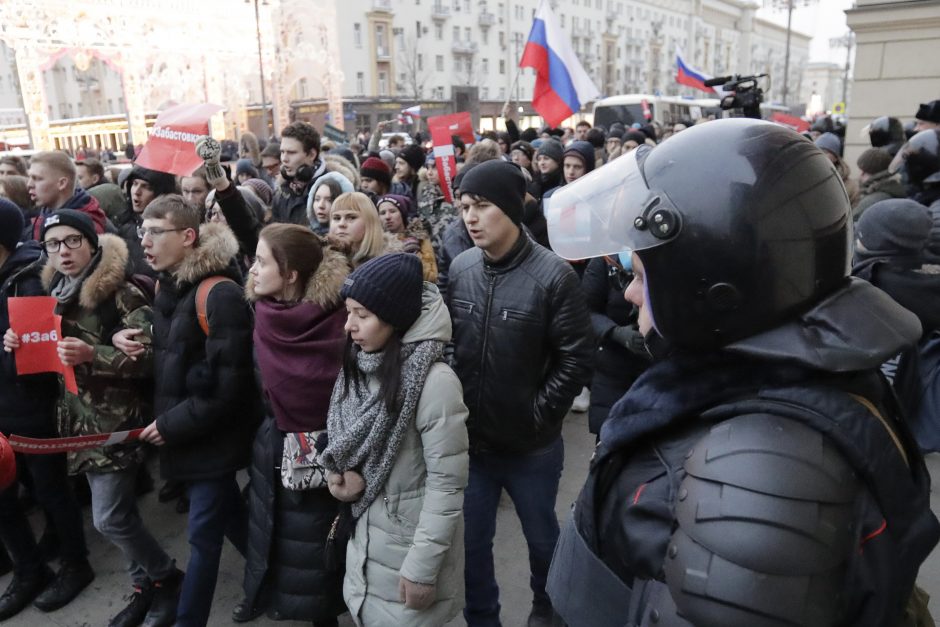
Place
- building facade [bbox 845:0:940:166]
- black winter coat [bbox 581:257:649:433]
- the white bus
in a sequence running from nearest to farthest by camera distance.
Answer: black winter coat [bbox 581:257:649:433]
building facade [bbox 845:0:940:166]
the white bus

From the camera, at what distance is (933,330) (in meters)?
3.34

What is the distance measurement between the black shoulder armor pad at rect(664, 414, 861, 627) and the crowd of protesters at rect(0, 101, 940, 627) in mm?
1198

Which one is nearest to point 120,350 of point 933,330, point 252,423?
point 252,423

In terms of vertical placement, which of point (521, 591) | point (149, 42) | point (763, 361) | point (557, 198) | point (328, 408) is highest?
point (149, 42)

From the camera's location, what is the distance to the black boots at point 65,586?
338cm

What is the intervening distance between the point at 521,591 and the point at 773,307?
265 centimetres

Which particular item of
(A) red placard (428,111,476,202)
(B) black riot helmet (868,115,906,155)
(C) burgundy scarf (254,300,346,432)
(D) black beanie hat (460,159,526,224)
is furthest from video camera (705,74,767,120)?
(C) burgundy scarf (254,300,346,432)

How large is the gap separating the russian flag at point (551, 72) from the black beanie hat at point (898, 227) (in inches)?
264

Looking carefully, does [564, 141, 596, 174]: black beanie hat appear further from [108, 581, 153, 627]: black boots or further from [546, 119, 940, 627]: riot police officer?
[546, 119, 940, 627]: riot police officer

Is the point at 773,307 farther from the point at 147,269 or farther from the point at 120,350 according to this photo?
the point at 147,269

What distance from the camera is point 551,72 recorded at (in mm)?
9695

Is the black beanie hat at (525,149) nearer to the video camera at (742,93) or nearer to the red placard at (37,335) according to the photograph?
the video camera at (742,93)

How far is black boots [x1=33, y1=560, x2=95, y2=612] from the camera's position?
11.1 feet

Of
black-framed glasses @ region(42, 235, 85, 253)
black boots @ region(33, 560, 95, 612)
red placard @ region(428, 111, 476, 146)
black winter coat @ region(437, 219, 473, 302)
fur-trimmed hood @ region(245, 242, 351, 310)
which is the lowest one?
black boots @ region(33, 560, 95, 612)
